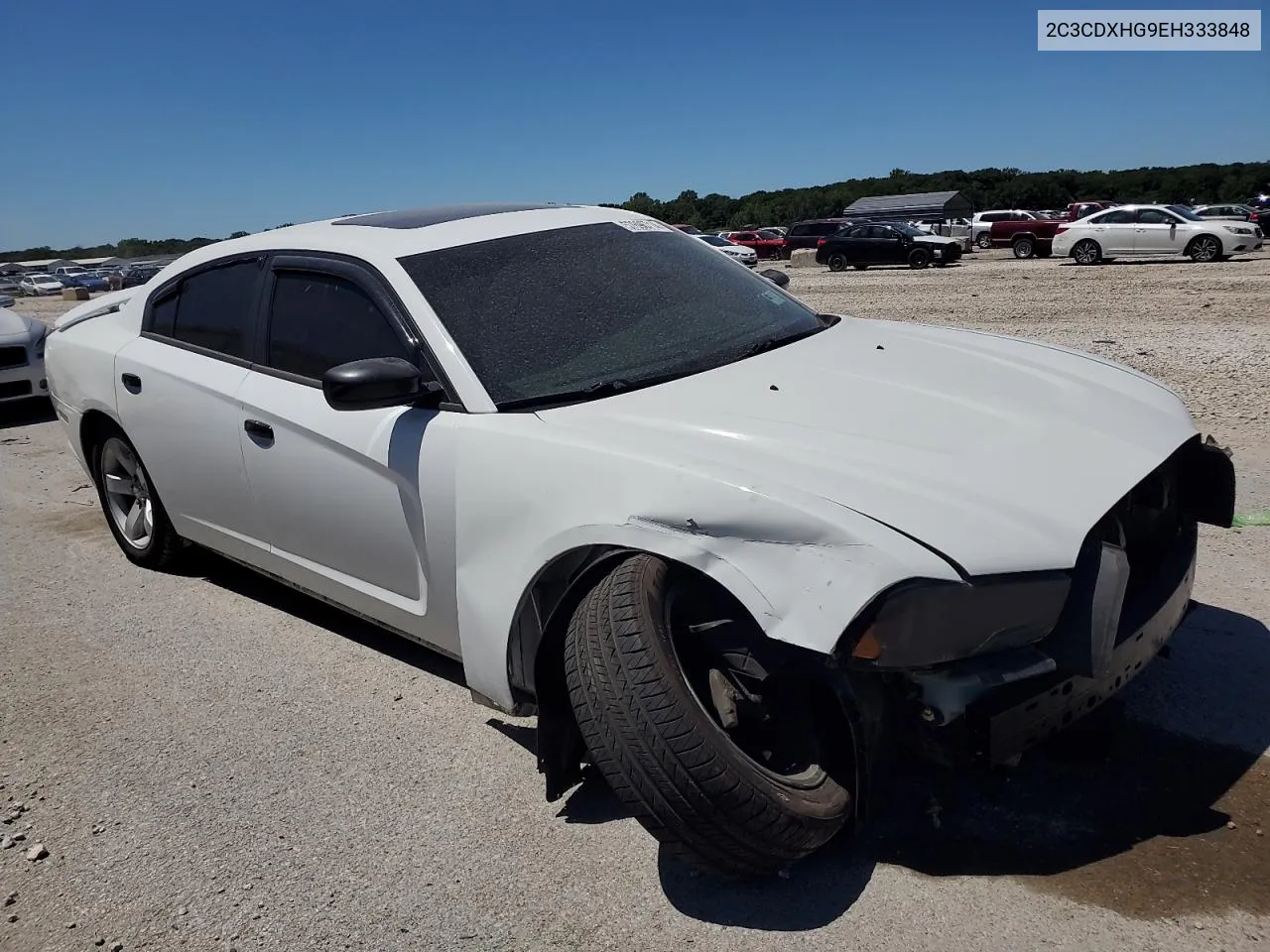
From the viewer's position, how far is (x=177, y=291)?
452cm

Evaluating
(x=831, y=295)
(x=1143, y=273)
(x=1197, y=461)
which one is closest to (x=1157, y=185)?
(x=1143, y=273)

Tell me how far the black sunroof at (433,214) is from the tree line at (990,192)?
191 ft

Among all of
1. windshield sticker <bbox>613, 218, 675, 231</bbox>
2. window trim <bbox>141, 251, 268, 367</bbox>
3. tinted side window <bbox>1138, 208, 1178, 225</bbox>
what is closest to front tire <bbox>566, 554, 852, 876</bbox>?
windshield sticker <bbox>613, 218, 675, 231</bbox>

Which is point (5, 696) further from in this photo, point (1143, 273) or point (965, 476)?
point (1143, 273)

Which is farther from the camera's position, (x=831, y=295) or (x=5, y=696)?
(x=831, y=295)

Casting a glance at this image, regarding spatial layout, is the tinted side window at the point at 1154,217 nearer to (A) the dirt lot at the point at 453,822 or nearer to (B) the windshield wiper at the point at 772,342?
(A) the dirt lot at the point at 453,822

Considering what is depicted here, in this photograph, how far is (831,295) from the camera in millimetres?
19688

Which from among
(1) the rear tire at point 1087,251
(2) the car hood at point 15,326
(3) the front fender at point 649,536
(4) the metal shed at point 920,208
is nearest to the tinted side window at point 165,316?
(3) the front fender at point 649,536

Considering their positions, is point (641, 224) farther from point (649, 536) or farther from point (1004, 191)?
point (1004, 191)

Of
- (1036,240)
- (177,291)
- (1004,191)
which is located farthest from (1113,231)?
(1004,191)

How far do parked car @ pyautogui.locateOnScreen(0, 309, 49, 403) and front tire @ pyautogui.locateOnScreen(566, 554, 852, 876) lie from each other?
8.85m

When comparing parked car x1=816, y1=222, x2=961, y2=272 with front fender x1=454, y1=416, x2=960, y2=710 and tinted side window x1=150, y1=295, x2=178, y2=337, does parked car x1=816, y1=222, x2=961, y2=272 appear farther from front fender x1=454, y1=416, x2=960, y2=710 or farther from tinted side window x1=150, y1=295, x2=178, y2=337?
front fender x1=454, y1=416, x2=960, y2=710

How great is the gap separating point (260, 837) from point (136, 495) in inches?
102

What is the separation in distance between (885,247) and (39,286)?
1509 inches
